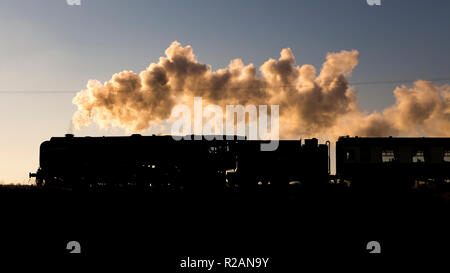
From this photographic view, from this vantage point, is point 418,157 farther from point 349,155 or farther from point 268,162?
point 268,162

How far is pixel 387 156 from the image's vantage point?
31344mm

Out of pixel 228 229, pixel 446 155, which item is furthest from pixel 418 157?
pixel 228 229

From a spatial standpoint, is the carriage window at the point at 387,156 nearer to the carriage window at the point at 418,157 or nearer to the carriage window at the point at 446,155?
the carriage window at the point at 418,157

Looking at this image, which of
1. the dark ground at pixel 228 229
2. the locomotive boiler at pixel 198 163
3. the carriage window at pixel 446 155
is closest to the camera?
the dark ground at pixel 228 229

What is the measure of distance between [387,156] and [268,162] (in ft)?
28.4

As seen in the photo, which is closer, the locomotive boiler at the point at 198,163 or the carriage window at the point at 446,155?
the locomotive boiler at the point at 198,163

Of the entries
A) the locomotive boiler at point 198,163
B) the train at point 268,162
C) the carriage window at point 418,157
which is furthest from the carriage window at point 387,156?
the locomotive boiler at point 198,163

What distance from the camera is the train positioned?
30375 millimetres

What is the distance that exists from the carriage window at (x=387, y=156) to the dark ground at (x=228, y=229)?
8050 millimetres

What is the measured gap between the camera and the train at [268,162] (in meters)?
30.4

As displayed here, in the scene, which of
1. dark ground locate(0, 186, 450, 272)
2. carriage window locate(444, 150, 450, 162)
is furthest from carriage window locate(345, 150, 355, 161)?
dark ground locate(0, 186, 450, 272)

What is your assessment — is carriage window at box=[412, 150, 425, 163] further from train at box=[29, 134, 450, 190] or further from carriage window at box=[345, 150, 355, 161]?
carriage window at box=[345, 150, 355, 161]
